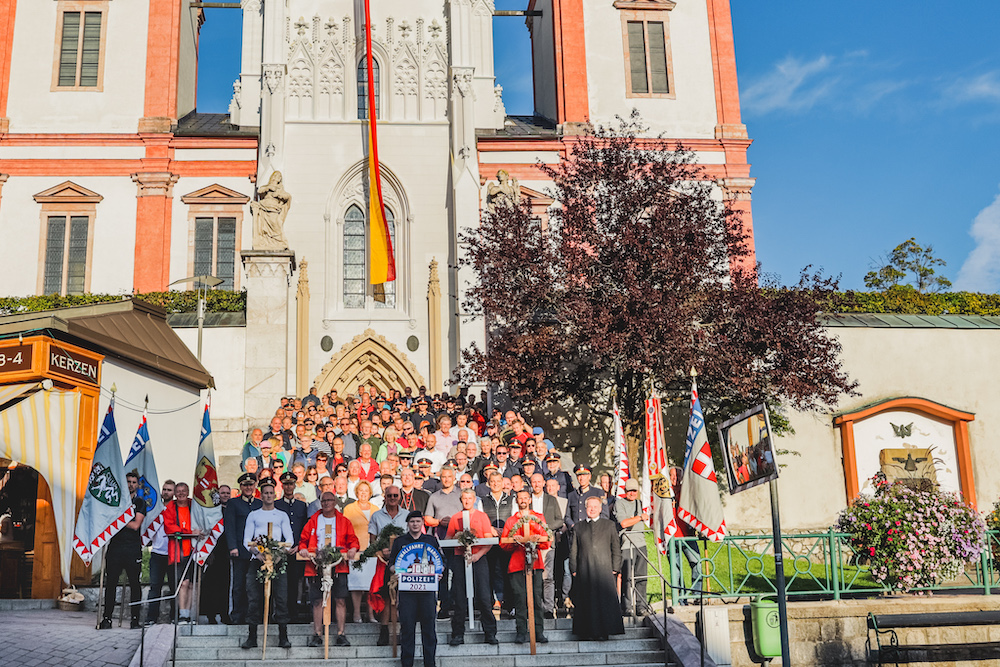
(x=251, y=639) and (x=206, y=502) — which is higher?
(x=206, y=502)

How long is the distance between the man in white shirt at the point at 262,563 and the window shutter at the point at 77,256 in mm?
18682

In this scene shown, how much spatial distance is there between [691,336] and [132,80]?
66.5ft

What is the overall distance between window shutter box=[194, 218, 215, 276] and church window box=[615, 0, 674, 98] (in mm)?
13283

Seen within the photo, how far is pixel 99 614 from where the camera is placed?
10.8 metres

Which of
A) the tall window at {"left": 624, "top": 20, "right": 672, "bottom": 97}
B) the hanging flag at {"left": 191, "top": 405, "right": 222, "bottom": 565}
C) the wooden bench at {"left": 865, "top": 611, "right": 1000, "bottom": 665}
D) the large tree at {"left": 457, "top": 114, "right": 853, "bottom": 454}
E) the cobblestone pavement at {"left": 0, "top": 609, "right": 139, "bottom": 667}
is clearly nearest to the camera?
the cobblestone pavement at {"left": 0, "top": 609, "right": 139, "bottom": 667}

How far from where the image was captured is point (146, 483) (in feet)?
38.3

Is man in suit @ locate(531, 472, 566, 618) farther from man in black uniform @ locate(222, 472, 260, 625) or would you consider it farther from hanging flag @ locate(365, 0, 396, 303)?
hanging flag @ locate(365, 0, 396, 303)

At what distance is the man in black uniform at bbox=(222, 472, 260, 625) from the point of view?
10.6m

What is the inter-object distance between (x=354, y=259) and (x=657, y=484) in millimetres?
15837

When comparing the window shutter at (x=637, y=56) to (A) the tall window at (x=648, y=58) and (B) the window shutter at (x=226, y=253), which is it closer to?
(A) the tall window at (x=648, y=58)

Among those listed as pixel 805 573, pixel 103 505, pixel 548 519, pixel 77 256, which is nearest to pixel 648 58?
pixel 77 256

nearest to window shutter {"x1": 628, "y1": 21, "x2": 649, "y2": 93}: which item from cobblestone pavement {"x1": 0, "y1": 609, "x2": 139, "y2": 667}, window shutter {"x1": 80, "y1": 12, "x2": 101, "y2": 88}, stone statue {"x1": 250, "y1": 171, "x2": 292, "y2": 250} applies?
stone statue {"x1": 250, "y1": 171, "x2": 292, "y2": 250}

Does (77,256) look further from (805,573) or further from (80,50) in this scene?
(805,573)

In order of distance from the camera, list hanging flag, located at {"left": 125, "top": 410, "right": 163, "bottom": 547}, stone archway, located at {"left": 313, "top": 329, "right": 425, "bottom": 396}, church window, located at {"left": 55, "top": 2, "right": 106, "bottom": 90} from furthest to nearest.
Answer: church window, located at {"left": 55, "top": 2, "right": 106, "bottom": 90} → stone archway, located at {"left": 313, "top": 329, "right": 425, "bottom": 396} → hanging flag, located at {"left": 125, "top": 410, "right": 163, "bottom": 547}
